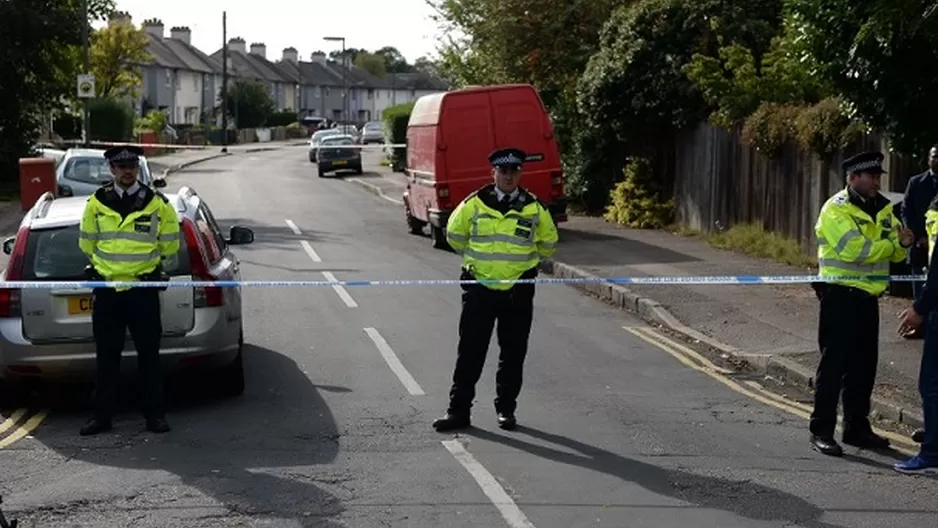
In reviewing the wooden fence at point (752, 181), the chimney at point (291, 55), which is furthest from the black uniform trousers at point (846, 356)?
the chimney at point (291, 55)

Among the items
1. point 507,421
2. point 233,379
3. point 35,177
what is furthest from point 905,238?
point 35,177

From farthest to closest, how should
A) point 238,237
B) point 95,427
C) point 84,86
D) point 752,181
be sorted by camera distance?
1. point 84,86
2. point 752,181
3. point 238,237
4. point 95,427

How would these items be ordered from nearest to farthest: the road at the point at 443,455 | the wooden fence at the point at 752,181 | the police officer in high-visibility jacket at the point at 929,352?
the road at the point at 443,455
the police officer in high-visibility jacket at the point at 929,352
the wooden fence at the point at 752,181

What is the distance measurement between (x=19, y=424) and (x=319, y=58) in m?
138

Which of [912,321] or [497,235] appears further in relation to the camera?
[497,235]

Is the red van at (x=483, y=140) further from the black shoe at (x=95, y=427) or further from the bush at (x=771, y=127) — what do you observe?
the black shoe at (x=95, y=427)

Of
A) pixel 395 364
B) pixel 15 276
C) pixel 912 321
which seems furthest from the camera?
pixel 395 364

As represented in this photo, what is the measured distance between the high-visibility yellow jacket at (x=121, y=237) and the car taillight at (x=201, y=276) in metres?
0.49

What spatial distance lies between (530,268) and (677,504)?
92.2 inches

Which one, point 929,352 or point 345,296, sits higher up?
point 929,352

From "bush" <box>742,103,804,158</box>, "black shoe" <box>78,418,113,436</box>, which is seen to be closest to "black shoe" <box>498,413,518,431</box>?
"black shoe" <box>78,418,113,436</box>

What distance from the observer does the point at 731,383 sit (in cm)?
1118

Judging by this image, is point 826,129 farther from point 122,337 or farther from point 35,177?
point 35,177

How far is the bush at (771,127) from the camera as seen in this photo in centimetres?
1931
